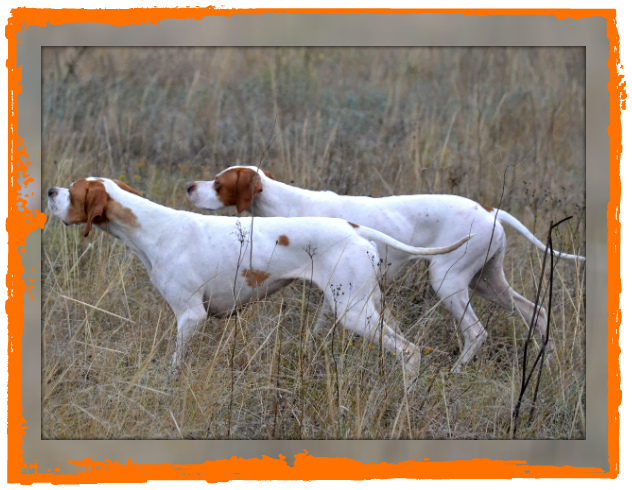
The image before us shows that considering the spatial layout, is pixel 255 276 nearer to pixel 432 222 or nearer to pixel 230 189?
pixel 230 189

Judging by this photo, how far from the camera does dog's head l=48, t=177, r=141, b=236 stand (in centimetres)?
446

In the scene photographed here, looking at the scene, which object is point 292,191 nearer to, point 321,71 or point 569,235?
point 569,235

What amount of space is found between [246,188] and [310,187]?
148cm

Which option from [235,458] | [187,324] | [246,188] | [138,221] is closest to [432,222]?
[246,188]

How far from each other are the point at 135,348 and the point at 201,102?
158 inches

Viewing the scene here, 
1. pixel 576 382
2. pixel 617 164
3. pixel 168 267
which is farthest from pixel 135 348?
pixel 617 164

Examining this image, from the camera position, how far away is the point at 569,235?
5.11 meters

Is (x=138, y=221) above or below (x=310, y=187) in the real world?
below

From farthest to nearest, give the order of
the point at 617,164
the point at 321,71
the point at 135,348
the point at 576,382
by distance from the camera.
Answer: the point at 321,71 < the point at 135,348 < the point at 576,382 < the point at 617,164

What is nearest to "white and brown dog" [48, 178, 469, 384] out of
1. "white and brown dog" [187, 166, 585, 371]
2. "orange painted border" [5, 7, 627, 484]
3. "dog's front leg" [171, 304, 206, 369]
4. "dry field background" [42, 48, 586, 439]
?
"dog's front leg" [171, 304, 206, 369]

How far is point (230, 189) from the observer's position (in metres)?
5.22

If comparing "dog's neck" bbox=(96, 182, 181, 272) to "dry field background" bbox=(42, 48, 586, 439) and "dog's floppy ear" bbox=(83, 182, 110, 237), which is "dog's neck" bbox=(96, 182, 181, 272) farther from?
"dry field background" bbox=(42, 48, 586, 439)

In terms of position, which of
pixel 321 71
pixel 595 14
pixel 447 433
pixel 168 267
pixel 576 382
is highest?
pixel 321 71

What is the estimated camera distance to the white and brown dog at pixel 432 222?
4961 millimetres
